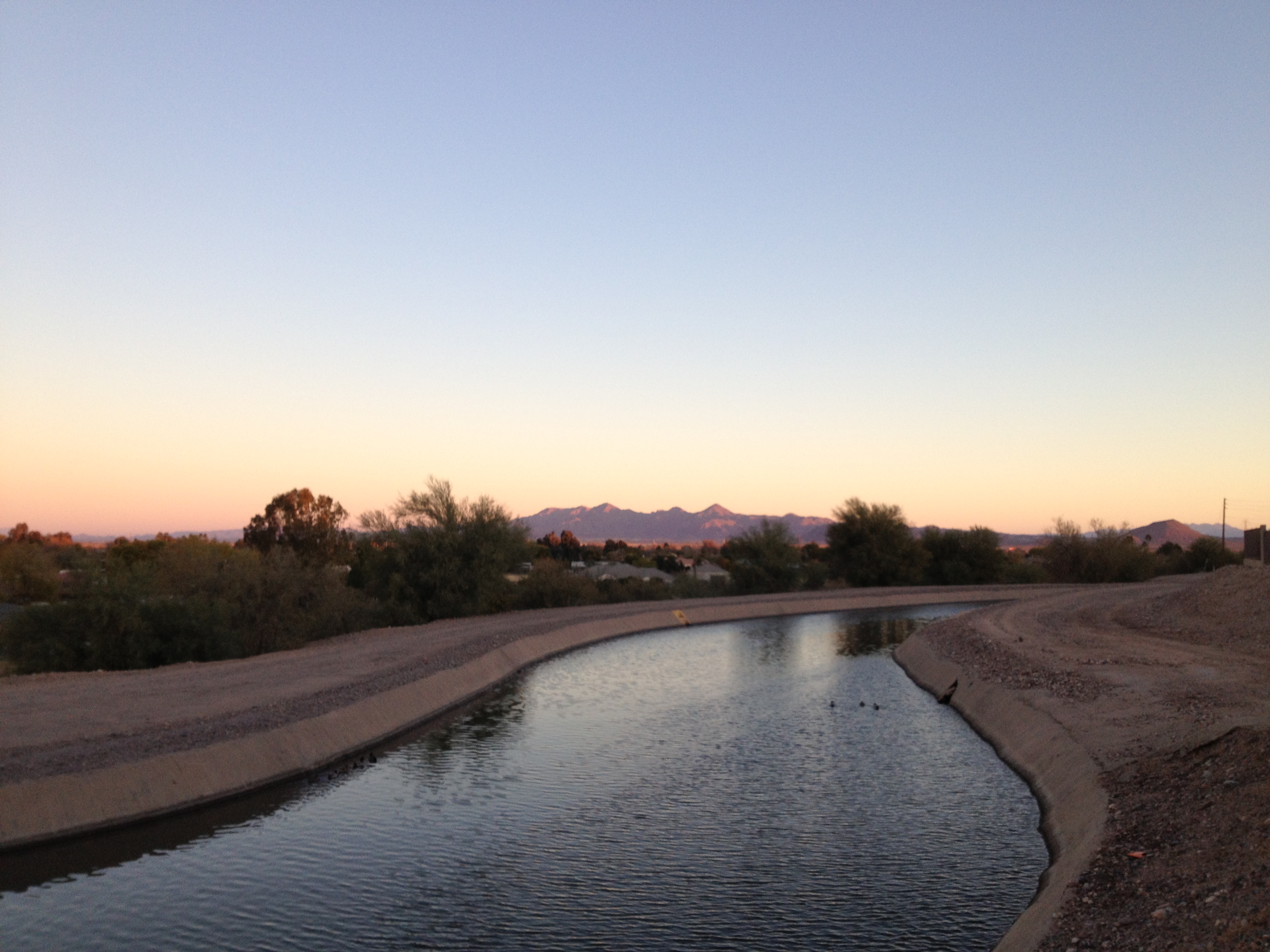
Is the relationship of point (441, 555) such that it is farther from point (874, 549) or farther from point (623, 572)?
point (623, 572)

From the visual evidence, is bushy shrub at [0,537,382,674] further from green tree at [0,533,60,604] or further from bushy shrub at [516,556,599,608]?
green tree at [0,533,60,604]

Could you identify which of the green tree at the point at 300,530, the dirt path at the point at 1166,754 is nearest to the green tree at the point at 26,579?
the green tree at the point at 300,530

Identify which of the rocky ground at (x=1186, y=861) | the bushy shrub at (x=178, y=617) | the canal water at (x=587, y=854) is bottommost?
the canal water at (x=587, y=854)

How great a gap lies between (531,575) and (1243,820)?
5002cm

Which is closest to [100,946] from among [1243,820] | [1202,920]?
[1202,920]

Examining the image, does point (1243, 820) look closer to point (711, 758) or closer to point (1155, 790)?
point (1155, 790)

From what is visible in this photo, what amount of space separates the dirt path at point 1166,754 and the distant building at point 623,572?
129 feet

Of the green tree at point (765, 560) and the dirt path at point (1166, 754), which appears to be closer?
the dirt path at point (1166, 754)

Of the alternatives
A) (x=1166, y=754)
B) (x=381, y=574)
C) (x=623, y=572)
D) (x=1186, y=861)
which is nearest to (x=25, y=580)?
(x=381, y=574)

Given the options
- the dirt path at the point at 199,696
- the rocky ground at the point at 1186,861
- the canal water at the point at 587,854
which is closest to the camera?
the rocky ground at the point at 1186,861

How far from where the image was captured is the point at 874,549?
8325 centimetres

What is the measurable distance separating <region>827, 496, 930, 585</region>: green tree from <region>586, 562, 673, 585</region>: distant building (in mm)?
14784

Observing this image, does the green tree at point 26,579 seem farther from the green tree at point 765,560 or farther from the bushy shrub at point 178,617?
the green tree at point 765,560

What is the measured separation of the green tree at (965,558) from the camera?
8600cm
